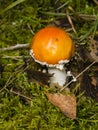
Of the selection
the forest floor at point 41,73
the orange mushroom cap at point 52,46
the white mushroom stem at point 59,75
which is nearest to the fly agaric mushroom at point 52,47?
the orange mushroom cap at point 52,46

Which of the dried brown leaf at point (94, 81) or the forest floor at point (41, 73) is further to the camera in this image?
the dried brown leaf at point (94, 81)

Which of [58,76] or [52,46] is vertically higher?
[52,46]

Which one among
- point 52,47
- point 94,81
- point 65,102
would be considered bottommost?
point 65,102

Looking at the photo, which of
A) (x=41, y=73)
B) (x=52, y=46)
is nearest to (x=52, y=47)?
(x=52, y=46)

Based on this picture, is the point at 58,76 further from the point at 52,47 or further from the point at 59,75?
the point at 52,47

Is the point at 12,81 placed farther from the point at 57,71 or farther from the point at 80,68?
the point at 80,68

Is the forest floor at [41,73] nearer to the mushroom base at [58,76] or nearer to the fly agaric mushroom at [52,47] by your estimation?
the mushroom base at [58,76]
